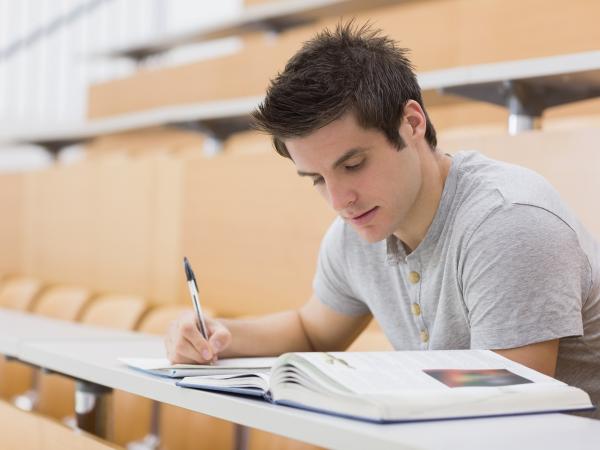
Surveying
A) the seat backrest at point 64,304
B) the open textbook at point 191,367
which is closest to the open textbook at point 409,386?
the open textbook at point 191,367

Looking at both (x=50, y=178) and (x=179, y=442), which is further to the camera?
(x=50, y=178)

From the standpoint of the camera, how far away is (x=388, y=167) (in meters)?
0.91

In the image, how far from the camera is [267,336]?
45.0 inches

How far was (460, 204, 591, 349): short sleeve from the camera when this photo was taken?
815 millimetres

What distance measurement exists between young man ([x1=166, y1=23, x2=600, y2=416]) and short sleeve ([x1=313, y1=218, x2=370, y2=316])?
9 cm

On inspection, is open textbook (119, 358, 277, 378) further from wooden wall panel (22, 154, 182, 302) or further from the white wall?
the white wall

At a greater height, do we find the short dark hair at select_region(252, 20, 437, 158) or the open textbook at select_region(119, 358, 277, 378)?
the short dark hair at select_region(252, 20, 437, 158)

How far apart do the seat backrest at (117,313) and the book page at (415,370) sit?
1280 mm

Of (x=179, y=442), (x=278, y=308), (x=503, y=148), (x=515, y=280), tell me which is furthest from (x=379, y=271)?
(x=278, y=308)

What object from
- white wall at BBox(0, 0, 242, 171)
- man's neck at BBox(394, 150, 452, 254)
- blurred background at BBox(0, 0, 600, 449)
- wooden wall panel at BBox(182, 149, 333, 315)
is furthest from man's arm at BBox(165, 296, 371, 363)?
white wall at BBox(0, 0, 242, 171)

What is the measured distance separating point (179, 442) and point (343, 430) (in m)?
1.03

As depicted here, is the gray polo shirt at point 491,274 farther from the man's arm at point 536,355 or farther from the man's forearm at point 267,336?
the man's forearm at point 267,336

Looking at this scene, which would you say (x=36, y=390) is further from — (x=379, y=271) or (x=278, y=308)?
(x=379, y=271)

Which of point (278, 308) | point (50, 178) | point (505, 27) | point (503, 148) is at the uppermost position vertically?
point (505, 27)
